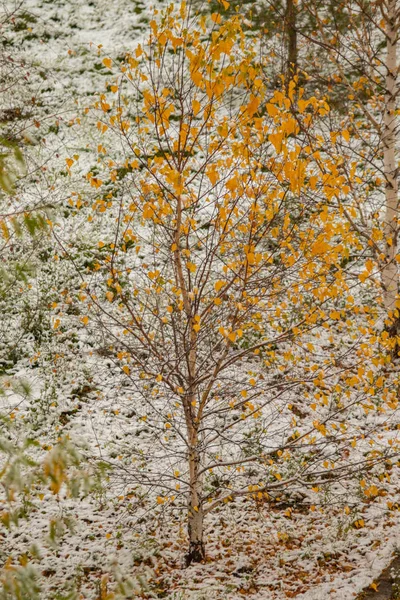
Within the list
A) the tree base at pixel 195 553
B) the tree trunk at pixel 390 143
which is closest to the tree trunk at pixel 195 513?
the tree base at pixel 195 553

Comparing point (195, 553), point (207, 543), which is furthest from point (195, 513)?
point (207, 543)

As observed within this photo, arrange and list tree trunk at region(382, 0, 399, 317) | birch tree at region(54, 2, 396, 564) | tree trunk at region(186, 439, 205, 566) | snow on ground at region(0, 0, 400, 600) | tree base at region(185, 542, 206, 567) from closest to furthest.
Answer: birch tree at region(54, 2, 396, 564) < tree trunk at region(186, 439, 205, 566) < snow on ground at region(0, 0, 400, 600) < tree base at region(185, 542, 206, 567) < tree trunk at region(382, 0, 399, 317)

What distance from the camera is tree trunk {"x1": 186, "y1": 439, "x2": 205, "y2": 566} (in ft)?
15.9

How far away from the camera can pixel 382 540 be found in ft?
17.8

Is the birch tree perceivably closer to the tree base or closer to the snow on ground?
the tree base

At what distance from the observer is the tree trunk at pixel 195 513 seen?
486 centimetres

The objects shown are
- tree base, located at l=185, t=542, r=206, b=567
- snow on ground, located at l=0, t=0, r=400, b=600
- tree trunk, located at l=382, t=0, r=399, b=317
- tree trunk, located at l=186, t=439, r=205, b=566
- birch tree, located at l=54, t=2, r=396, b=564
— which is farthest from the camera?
tree trunk, located at l=382, t=0, r=399, b=317

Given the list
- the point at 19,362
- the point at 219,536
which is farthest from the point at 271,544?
the point at 19,362

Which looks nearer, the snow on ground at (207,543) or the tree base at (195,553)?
the snow on ground at (207,543)

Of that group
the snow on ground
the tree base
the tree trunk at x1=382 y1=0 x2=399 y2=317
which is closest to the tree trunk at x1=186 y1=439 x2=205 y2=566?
the tree base

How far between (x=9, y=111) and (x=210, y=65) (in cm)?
951

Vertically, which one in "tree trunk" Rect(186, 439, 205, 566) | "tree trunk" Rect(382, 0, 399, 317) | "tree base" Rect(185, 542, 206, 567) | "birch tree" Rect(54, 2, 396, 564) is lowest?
"tree base" Rect(185, 542, 206, 567)

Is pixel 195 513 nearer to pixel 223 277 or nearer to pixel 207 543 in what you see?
pixel 207 543

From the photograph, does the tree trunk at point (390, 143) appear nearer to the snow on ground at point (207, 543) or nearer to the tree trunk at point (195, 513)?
the snow on ground at point (207, 543)
